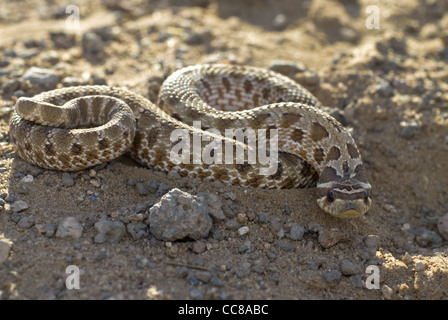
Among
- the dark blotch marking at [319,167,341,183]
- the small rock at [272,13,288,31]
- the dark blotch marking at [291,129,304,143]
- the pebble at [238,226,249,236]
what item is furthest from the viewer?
the small rock at [272,13,288,31]

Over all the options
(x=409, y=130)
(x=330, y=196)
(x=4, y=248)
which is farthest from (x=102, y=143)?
(x=409, y=130)

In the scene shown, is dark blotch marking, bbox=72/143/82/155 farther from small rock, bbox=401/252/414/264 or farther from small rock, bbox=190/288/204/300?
small rock, bbox=401/252/414/264

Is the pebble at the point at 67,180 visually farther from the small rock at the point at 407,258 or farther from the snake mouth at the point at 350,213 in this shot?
the small rock at the point at 407,258

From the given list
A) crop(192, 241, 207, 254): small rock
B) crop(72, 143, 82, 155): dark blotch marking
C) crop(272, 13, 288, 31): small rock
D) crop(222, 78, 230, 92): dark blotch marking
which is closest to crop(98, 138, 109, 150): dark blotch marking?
crop(72, 143, 82, 155): dark blotch marking
